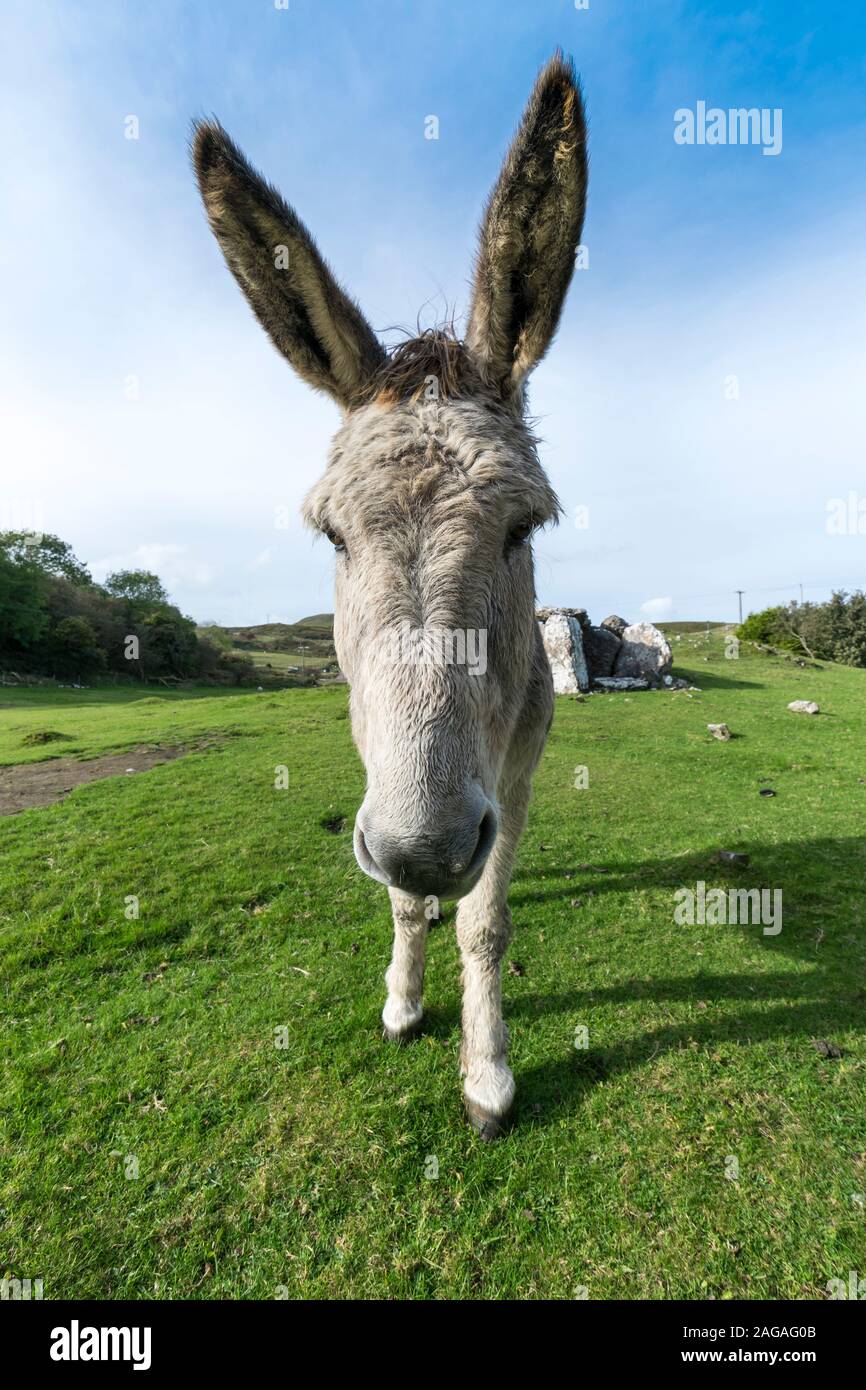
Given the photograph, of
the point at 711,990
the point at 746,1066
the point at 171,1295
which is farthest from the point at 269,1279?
the point at 711,990

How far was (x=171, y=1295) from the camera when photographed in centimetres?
238

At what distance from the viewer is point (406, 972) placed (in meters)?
3.98

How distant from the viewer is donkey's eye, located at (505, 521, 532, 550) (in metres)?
2.41

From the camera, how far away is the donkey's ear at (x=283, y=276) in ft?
8.67

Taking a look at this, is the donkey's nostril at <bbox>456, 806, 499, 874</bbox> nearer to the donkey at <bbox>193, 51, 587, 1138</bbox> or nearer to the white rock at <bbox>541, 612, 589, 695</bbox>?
the donkey at <bbox>193, 51, 587, 1138</bbox>

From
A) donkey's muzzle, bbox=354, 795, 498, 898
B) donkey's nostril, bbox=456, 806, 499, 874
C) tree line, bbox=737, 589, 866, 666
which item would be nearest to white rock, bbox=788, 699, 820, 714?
donkey's nostril, bbox=456, 806, 499, 874

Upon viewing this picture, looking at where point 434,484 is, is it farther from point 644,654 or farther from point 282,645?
point 282,645

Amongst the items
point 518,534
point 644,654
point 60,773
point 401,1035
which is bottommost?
point 401,1035

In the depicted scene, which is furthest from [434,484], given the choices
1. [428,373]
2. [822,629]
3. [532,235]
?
[822,629]

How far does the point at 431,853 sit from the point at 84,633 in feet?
193

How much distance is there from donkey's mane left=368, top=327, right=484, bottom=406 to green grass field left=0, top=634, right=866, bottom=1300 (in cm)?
435

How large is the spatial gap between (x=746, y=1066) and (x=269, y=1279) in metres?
3.33
